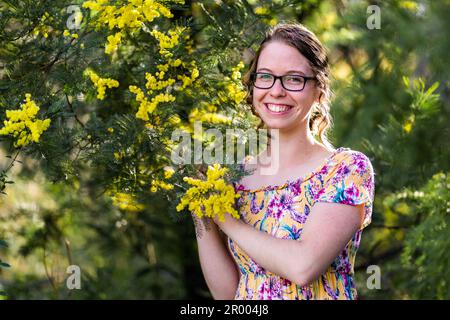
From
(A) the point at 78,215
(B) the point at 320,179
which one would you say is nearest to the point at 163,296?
(A) the point at 78,215

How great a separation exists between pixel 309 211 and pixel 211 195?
297mm

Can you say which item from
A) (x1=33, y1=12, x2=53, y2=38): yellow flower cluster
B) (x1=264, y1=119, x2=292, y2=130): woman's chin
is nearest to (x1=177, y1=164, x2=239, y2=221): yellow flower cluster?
(x1=264, y1=119, x2=292, y2=130): woman's chin

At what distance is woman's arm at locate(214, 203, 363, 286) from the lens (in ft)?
6.81

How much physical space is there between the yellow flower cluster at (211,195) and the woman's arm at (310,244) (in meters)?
0.11

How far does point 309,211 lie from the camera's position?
2203mm

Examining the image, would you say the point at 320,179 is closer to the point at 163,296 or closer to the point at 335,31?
the point at 335,31

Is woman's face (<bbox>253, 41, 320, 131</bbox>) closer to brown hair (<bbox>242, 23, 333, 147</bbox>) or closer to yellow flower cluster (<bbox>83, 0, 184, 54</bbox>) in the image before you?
brown hair (<bbox>242, 23, 333, 147</bbox>)

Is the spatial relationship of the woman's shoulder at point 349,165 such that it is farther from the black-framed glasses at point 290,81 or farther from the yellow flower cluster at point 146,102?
the yellow flower cluster at point 146,102

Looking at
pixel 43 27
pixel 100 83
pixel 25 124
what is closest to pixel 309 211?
pixel 100 83

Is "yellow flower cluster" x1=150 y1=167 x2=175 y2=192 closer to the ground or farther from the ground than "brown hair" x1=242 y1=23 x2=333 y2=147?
closer to the ground

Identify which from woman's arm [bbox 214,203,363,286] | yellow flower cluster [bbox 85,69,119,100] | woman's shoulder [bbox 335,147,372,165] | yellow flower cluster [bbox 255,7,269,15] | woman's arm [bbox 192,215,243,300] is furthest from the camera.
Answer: yellow flower cluster [bbox 255,7,269,15]

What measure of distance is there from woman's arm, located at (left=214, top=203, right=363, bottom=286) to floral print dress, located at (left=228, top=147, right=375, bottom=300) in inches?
1.7

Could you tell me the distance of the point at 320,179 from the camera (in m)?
2.21
